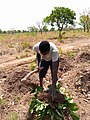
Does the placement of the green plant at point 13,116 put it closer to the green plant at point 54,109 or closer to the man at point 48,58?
the green plant at point 54,109

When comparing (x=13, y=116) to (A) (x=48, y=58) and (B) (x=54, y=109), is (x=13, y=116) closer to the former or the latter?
(B) (x=54, y=109)

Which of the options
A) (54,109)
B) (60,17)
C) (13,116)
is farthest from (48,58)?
(60,17)

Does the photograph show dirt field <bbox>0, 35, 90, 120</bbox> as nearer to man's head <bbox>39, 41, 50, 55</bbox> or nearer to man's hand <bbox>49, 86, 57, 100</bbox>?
man's hand <bbox>49, 86, 57, 100</bbox>

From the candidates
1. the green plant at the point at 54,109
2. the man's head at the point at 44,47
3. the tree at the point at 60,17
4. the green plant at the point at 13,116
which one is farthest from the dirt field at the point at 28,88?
the tree at the point at 60,17

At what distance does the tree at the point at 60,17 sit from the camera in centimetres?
2059

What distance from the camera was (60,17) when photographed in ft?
68.0

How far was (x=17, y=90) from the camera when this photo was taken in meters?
5.89

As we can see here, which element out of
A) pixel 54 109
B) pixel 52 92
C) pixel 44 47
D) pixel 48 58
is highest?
pixel 44 47

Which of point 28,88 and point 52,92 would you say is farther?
→ point 28,88

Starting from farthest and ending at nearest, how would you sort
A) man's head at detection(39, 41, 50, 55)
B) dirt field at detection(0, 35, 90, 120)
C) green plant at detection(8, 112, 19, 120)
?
dirt field at detection(0, 35, 90, 120) → green plant at detection(8, 112, 19, 120) → man's head at detection(39, 41, 50, 55)

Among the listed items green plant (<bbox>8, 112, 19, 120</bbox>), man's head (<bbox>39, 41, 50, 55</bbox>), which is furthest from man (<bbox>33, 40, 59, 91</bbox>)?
green plant (<bbox>8, 112, 19, 120</bbox>)

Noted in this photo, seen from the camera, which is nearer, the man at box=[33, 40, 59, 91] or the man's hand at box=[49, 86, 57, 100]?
the man at box=[33, 40, 59, 91]

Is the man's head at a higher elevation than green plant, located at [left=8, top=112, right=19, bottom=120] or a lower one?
higher

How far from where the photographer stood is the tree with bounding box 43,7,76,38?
20.6m
